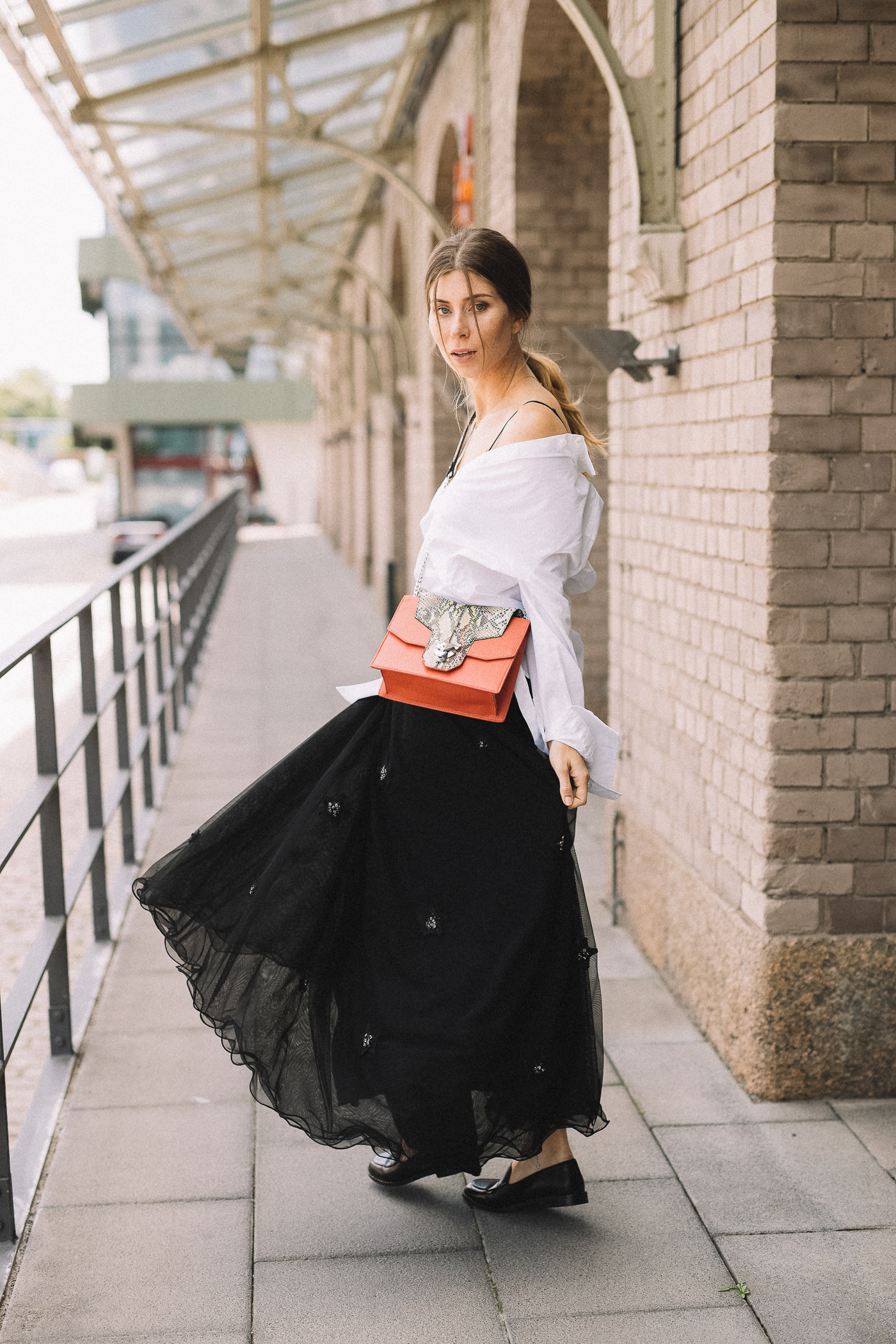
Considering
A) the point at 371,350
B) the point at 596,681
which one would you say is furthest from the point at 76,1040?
the point at 371,350

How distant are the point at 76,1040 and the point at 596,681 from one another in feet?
14.0

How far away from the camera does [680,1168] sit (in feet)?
9.18

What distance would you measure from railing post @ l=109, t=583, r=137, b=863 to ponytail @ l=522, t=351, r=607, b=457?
103 inches

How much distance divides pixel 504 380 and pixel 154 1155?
181 cm

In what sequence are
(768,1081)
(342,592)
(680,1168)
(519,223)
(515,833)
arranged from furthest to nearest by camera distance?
(342,592), (519,223), (768,1081), (680,1168), (515,833)

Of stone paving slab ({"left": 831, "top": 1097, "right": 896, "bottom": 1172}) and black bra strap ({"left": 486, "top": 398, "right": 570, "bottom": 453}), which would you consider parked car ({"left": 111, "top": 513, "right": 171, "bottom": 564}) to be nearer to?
stone paving slab ({"left": 831, "top": 1097, "right": 896, "bottom": 1172})

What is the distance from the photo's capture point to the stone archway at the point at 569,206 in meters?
6.33

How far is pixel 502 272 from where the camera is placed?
7.81ft

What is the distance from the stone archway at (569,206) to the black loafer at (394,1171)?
418 centimetres

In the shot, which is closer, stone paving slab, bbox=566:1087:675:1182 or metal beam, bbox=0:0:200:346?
stone paving slab, bbox=566:1087:675:1182

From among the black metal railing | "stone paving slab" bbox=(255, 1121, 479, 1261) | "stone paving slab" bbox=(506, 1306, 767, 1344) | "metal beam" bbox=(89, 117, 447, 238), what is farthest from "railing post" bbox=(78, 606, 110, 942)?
"metal beam" bbox=(89, 117, 447, 238)

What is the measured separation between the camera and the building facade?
2869 mm

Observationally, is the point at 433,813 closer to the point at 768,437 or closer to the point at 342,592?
the point at 768,437

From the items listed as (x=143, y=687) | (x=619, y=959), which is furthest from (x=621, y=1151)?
(x=143, y=687)
